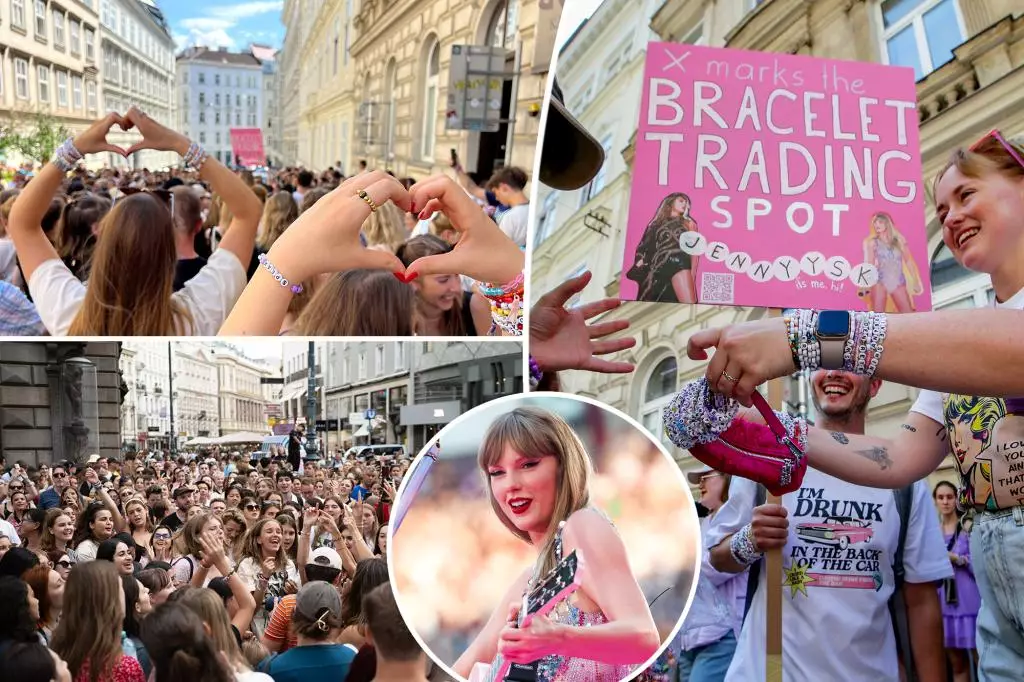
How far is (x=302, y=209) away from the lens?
212 cm

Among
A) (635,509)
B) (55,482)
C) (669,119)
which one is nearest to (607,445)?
(635,509)

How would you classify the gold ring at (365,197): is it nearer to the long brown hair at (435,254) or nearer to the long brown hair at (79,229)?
the long brown hair at (435,254)

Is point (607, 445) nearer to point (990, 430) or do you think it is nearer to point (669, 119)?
point (990, 430)

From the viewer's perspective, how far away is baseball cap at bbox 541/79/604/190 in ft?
7.31

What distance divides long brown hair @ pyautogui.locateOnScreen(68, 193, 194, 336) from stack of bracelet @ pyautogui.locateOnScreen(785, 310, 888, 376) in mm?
1280

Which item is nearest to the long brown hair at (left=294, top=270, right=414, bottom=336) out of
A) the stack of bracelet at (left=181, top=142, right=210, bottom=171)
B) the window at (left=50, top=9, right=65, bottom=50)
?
the stack of bracelet at (left=181, top=142, right=210, bottom=171)

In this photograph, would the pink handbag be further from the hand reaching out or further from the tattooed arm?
the hand reaching out

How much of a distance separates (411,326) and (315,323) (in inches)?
7.7

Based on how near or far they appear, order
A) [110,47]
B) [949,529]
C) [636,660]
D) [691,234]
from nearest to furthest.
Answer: [636,660], [110,47], [691,234], [949,529]

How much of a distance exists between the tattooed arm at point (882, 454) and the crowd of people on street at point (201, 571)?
2.70ft

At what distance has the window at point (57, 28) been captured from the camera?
196 centimetres

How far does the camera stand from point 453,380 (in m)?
2.00

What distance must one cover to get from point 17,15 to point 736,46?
1589 millimetres

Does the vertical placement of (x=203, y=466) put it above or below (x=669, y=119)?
below
